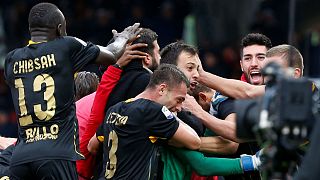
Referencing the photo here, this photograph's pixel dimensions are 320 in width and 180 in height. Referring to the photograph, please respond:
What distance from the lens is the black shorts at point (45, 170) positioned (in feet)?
22.9

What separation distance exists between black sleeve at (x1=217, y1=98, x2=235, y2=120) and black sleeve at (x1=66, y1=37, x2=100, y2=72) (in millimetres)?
1017

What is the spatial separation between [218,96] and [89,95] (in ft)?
3.72

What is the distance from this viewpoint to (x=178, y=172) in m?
7.06

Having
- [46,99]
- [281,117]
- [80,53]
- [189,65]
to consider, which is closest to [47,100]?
[46,99]

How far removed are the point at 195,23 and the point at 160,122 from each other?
834 centimetres

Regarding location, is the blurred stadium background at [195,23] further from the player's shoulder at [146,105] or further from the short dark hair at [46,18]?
the player's shoulder at [146,105]

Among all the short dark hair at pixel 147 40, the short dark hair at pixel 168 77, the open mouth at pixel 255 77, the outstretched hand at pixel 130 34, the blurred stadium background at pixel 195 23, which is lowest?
the blurred stadium background at pixel 195 23

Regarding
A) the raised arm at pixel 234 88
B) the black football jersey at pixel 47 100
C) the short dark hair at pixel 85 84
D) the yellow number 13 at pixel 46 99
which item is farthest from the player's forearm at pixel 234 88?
the short dark hair at pixel 85 84

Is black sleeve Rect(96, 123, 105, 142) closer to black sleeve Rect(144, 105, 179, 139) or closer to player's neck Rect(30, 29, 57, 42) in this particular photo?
black sleeve Rect(144, 105, 179, 139)

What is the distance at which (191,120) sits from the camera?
7.19 metres

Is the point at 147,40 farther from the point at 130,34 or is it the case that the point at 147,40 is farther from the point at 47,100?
the point at 47,100

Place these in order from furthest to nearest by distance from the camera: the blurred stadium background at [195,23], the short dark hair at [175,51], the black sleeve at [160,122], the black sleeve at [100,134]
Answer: the blurred stadium background at [195,23]
the short dark hair at [175,51]
the black sleeve at [100,134]
the black sleeve at [160,122]

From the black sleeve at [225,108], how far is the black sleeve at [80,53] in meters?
1.02

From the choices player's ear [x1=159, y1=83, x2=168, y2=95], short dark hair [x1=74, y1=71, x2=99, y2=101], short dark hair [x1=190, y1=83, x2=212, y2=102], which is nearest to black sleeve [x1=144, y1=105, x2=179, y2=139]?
player's ear [x1=159, y1=83, x2=168, y2=95]
